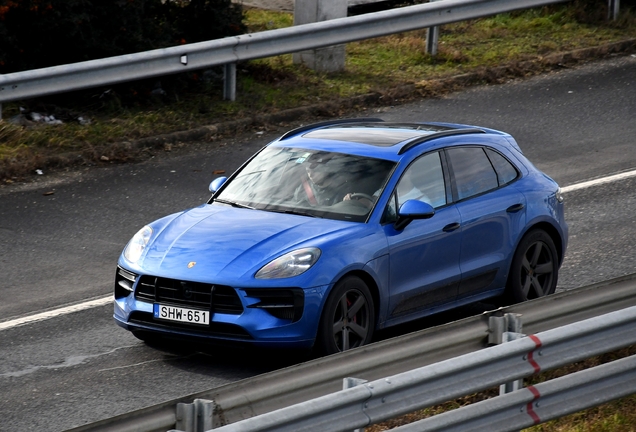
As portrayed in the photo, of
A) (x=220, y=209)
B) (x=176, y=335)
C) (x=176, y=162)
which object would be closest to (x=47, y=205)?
(x=176, y=162)

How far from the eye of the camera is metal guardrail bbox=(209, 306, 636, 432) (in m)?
5.59

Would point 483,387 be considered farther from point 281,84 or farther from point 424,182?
point 281,84

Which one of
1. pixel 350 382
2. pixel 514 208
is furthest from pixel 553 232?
pixel 350 382

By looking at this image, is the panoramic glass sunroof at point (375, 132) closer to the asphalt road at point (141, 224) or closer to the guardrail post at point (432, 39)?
the asphalt road at point (141, 224)

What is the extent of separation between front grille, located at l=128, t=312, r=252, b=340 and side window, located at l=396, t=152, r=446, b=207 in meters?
1.70

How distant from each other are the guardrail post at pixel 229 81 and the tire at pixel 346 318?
772 cm

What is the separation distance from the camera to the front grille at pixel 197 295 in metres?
8.26

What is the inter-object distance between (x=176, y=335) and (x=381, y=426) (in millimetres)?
1797

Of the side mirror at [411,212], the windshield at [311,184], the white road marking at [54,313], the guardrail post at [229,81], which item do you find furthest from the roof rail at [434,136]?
the guardrail post at [229,81]

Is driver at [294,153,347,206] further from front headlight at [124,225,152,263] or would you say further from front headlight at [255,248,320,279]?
front headlight at [124,225,152,263]

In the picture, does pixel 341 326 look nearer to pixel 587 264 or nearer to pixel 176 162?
pixel 587 264

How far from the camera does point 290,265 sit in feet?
27.3

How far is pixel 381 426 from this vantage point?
24.0 feet

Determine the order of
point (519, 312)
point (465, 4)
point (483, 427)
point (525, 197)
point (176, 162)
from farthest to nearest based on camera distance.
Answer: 1. point (465, 4)
2. point (176, 162)
3. point (525, 197)
4. point (519, 312)
5. point (483, 427)
